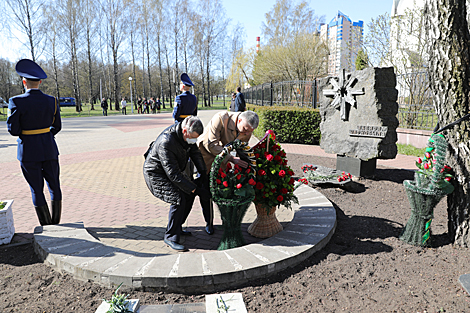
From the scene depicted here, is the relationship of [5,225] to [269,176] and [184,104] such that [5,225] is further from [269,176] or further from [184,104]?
[184,104]

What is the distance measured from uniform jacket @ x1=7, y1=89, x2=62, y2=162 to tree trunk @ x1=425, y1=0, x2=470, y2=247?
4246 millimetres

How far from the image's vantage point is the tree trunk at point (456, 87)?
3.01 metres

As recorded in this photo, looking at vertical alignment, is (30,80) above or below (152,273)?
above

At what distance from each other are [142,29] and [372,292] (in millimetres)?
38967

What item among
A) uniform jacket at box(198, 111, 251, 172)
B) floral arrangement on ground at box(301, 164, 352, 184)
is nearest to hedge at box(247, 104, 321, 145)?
floral arrangement on ground at box(301, 164, 352, 184)

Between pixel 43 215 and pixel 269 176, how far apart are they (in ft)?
8.71

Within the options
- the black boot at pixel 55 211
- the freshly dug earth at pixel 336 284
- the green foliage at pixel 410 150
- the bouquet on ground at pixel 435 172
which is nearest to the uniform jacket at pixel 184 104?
the black boot at pixel 55 211

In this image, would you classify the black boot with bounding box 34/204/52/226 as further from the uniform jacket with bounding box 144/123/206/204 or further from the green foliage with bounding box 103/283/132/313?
the green foliage with bounding box 103/283/132/313

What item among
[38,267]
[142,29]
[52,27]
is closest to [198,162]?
[38,267]

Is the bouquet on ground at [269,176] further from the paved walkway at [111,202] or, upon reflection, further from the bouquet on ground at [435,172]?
the bouquet on ground at [435,172]

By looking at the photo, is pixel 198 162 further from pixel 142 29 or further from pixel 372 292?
pixel 142 29

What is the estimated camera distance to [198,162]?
3.38 meters

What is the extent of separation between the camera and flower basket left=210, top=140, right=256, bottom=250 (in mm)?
2971

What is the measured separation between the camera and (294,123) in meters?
11.0
